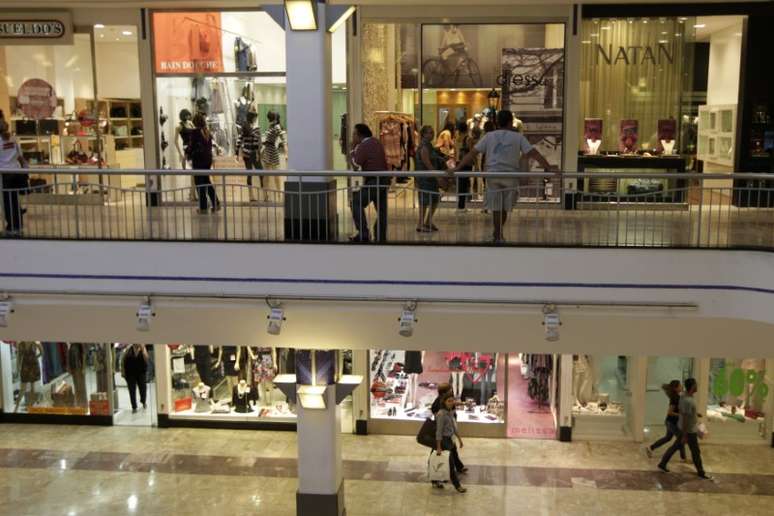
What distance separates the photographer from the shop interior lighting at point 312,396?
10844mm

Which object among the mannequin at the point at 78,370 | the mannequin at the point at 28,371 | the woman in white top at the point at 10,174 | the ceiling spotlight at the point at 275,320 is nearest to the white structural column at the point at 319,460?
the ceiling spotlight at the point at 275,320

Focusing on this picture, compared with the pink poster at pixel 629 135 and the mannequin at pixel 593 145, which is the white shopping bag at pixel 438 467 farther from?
the pink poster at pixel 629 135

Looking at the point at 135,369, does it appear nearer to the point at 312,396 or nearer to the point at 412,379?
the point at 412,379

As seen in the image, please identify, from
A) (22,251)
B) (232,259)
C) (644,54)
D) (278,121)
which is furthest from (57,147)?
(644,54)

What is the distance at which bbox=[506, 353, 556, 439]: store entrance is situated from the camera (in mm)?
14438

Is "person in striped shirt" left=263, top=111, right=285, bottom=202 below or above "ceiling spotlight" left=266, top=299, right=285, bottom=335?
above

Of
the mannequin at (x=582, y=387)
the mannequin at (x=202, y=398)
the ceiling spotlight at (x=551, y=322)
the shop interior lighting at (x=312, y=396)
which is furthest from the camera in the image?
the mannequin at (x=202, y=398)

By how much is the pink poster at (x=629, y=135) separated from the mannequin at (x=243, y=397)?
301 inches

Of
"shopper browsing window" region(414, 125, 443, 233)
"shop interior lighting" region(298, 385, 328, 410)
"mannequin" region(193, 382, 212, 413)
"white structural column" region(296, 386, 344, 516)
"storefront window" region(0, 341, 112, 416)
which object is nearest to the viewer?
"shopper browsing window" region(414, 125, 443, 233)

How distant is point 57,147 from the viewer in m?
14.7

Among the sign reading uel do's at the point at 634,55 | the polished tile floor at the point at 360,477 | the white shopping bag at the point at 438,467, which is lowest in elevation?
the polished tile floor at the point at 360,477

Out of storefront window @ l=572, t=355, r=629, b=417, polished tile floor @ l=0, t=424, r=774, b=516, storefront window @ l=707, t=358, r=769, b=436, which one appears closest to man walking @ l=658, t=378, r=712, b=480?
polished tile floor @ l=0, t=424, r=774, b=516

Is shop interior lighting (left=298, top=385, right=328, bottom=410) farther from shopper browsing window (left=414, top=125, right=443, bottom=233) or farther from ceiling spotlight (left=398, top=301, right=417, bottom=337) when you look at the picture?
shopper browsing window (left=414, top=125, right=443, bottom=233)

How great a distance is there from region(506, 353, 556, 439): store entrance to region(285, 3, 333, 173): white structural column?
6443 mm
